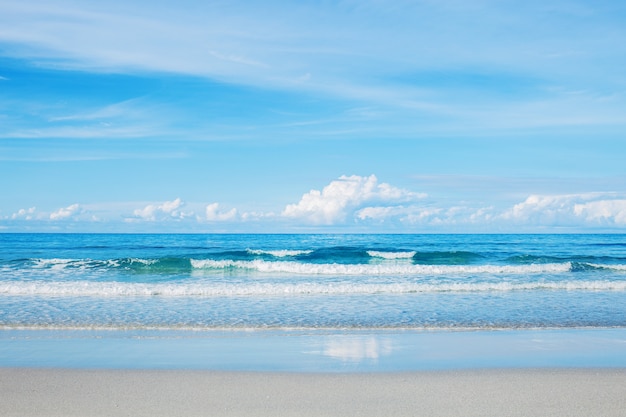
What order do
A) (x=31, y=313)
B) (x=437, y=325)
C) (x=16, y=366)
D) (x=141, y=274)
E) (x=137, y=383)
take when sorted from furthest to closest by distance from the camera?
1. (x=141, y=274)
2. (x=31, y=313)
3. (x=437, y=325)
4. (x=16, y=366)
5. (x=137, y=383)

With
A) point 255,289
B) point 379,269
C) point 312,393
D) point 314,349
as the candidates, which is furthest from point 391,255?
point 312,393

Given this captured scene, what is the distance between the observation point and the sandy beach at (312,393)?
631 cm

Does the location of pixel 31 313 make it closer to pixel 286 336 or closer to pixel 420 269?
pixel 286 336

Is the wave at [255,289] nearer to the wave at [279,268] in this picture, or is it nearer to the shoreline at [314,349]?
the wave at [279,268]

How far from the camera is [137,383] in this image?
291 inches

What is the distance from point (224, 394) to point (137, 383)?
1302 mm

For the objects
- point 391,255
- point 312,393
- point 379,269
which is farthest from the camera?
point 391,255

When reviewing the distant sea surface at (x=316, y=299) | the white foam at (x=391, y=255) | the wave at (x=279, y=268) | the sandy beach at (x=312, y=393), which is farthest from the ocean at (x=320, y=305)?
the white foam at (x=391, y=255)

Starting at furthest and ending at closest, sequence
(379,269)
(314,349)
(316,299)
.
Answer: (379,269)
(316,299)
(314,349)

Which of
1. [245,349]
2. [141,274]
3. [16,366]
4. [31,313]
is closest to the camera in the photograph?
[16,366]

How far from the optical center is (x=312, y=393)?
695 centimetres

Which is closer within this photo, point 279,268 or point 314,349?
point 314,349

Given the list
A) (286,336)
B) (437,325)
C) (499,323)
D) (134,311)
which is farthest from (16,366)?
(499,323)

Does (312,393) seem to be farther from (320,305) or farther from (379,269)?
(379,269)
